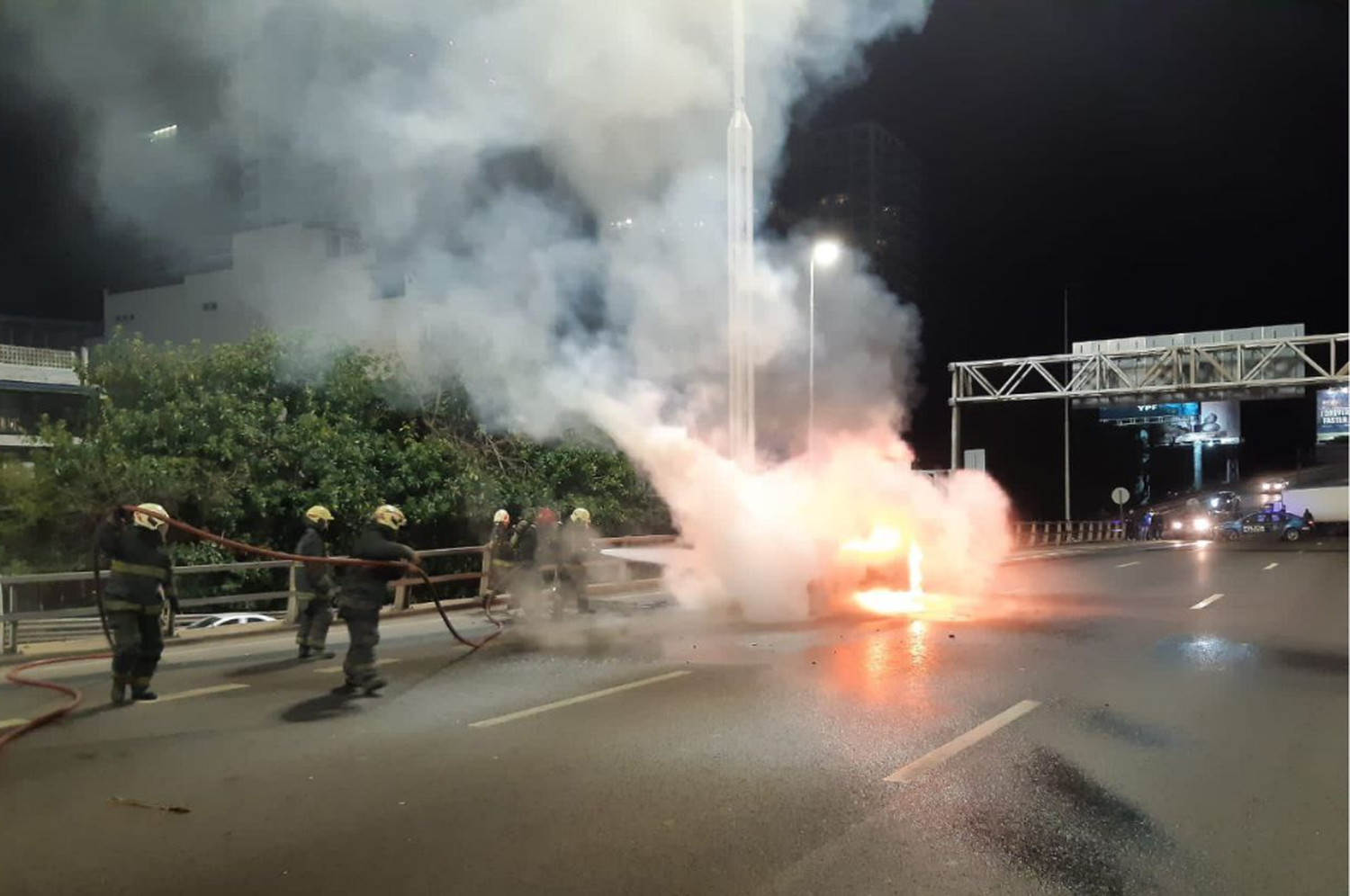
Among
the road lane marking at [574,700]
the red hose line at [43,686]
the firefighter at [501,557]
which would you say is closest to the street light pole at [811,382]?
the firefighter at [501,557]

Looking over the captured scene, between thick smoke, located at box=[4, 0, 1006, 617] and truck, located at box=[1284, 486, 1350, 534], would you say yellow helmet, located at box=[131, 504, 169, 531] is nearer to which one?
thick smoke, located at box=[4, 0, 1006, 617]

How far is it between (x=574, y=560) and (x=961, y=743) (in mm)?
8075

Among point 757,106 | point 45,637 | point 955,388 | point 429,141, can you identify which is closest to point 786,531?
point 757,106

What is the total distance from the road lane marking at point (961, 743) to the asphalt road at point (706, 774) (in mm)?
41

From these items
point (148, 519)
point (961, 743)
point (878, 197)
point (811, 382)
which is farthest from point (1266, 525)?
point (148, 519)

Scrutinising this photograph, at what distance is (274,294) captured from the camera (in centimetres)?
1783

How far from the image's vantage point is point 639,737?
6.42 metres

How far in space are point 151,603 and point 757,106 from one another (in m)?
9.96

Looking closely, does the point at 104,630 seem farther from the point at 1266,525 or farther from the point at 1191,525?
the point at 1191,525

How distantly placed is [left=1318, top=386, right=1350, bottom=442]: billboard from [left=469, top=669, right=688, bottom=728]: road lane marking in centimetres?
5693

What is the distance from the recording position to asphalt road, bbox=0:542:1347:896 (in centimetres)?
418

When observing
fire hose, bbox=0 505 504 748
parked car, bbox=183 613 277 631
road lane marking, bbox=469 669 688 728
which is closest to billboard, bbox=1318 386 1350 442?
parked car, bbox=183 613 277 631

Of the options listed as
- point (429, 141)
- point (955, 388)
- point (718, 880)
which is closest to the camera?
point (718, 880)

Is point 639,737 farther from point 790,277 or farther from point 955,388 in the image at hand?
point 955,388
